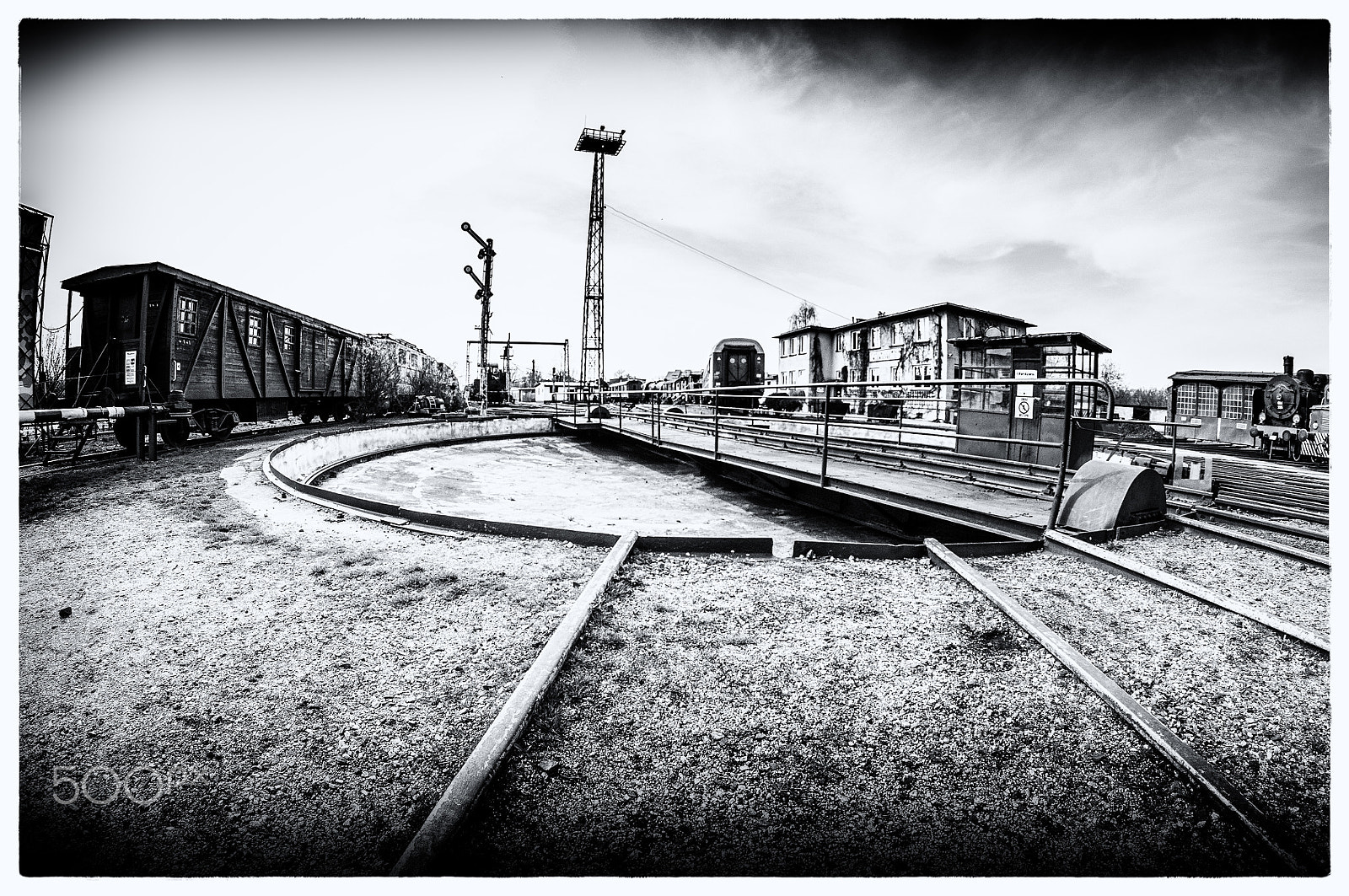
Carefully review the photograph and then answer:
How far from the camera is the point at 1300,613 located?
2.38m

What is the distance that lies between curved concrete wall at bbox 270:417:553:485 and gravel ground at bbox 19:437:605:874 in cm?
267

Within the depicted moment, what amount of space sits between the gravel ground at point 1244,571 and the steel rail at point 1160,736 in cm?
117

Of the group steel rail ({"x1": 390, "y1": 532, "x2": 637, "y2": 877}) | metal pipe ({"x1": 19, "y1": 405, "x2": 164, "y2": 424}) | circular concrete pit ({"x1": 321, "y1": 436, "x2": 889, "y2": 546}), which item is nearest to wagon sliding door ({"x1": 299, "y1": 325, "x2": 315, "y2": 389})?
circular concrete pit ({"x1": 321, "y1": 436, "x2": 889, "y2": 546})

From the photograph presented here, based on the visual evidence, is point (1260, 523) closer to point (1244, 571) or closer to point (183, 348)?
point (1244, 571)

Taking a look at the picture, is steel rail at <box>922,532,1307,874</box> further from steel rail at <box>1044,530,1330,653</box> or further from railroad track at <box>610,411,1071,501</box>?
railroad track at <box>610,411,1071,501</box>

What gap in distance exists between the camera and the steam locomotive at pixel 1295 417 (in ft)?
38.4

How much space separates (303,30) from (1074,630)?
3296mm

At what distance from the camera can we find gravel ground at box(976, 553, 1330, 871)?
132 cm

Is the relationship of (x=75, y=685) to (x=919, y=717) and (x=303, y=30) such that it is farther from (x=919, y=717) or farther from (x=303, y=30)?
(x=919, y=717)

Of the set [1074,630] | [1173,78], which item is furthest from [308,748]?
[1173,78]

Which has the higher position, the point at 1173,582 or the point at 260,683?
the point at 1173,582

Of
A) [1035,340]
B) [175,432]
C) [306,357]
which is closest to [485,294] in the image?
[306,357]

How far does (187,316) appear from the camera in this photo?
986 centimetres

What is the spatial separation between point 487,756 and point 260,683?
94 centimetres
